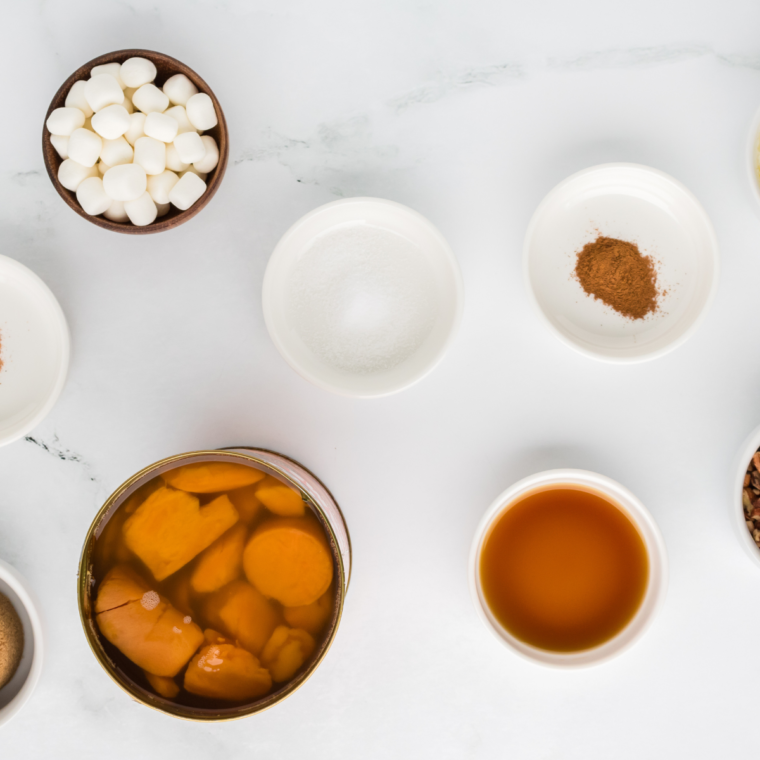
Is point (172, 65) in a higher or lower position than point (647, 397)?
higher

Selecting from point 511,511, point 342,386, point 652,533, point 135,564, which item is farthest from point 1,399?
point 652,533

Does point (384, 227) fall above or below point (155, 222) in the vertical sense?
above

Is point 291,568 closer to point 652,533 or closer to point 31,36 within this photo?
point 652,533

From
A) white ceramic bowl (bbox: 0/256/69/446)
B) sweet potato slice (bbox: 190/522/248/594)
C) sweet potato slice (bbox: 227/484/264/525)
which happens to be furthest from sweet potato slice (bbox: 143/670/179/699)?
white ceramic bowl (bbox: 0/256/69/446)

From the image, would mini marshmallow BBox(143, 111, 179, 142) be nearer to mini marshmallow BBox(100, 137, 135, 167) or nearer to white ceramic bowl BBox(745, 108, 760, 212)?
mini marshmallow BBox(100, 137, 135, 167)

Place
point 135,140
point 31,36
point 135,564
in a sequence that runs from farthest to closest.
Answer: point 31,36 → point 135,140 → point 135,564

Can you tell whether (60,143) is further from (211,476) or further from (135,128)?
(211,476)

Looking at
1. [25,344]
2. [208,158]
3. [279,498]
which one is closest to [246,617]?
[279,498]
